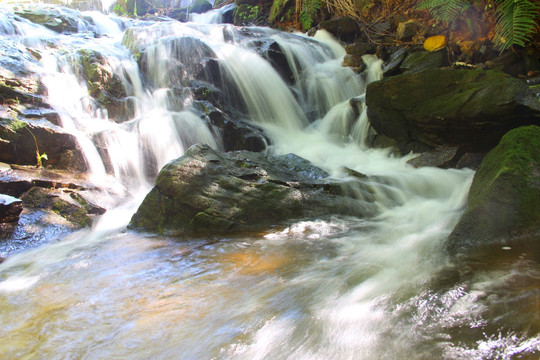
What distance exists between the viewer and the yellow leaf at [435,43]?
8.13m

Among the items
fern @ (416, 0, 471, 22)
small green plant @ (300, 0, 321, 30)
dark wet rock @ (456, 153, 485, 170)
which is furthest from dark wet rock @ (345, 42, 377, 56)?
dark wet rock @ (456, 153, 485, 170)

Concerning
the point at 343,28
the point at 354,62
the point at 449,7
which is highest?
the point at 343,28

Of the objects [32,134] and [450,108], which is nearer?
[450,108]

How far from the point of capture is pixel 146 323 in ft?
7.68

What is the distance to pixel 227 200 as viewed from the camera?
4250 mm

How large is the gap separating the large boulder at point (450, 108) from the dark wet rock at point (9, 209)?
564 cm

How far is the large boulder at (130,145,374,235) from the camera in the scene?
4.15m

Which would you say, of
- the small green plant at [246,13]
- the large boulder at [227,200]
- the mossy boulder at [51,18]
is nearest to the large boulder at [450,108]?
the large boulder at [227,200]

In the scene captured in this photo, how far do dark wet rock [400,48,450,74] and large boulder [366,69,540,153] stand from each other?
1971 millimetres

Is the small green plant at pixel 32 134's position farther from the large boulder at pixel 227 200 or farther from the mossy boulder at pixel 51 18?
the mossy boulder at pixel 51 18

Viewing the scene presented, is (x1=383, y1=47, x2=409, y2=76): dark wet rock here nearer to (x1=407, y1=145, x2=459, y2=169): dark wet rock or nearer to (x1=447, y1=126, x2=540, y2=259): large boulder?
(x1=407, y1=145, x2=459, y2=169): dark wet rock

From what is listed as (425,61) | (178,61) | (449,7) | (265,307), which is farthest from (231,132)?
(449,7)

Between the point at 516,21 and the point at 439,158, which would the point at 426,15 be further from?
the point at 439,158

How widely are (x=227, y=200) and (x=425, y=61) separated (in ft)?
19.4
